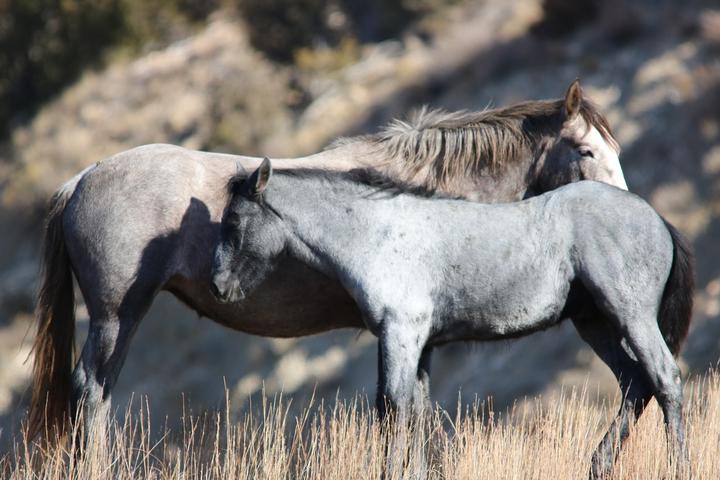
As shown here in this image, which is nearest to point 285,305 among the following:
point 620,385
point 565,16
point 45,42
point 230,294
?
point 230,294

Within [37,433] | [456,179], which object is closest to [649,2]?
[456,179]

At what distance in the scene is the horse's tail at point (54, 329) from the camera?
660 centimetres

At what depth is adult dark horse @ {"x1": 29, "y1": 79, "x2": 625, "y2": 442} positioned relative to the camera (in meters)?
6.21

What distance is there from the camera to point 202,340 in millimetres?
17953

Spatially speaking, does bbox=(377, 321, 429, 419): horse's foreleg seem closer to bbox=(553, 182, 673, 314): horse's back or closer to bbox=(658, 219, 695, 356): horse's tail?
bbox=(553, 182, 673, 314): horse's back

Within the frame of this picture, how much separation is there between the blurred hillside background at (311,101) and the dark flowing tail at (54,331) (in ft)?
16.1

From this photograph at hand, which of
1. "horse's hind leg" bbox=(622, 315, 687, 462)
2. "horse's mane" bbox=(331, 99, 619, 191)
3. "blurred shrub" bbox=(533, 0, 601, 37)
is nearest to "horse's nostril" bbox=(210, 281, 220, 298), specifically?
"horse's mane" bbox=(331, 99, 619, 191)

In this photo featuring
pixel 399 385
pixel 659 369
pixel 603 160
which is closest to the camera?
pixel 399 385

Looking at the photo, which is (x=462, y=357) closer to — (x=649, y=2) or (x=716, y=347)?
(x=716, y=347)

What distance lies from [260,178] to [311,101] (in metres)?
19.3

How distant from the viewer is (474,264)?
5.48 metres

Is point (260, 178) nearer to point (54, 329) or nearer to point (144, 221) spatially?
point (144, 221)

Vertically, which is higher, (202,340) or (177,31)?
(177,31)

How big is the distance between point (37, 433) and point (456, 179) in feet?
10.6
